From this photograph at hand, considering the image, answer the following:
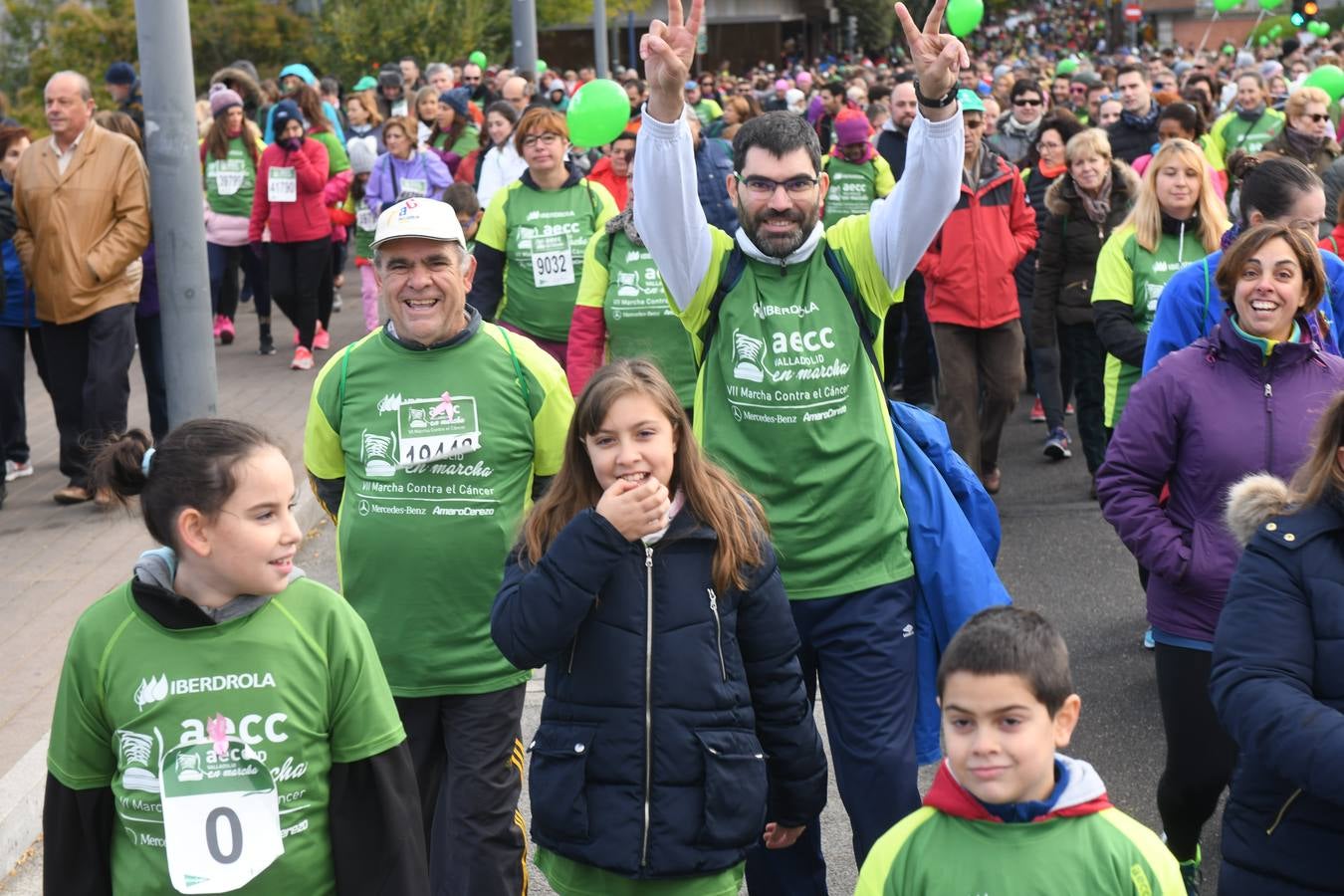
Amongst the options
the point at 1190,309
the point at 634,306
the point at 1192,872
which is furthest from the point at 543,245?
the point at 1192,872

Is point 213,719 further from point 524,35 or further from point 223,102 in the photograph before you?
point 524,35

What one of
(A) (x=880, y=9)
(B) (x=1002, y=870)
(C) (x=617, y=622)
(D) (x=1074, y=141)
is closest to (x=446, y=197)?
(D) (x=1074, y=141)

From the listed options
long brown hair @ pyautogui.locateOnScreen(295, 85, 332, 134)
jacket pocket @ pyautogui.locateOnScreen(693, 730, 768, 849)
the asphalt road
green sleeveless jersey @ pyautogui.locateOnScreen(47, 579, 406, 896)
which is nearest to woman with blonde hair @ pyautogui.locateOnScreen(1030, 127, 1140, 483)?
the asphalt road

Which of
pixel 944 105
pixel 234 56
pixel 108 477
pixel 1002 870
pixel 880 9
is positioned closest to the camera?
pixel 1002 870

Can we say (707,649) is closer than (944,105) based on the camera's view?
Yes

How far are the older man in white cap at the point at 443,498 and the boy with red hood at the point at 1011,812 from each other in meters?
1.70

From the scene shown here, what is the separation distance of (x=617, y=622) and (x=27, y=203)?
22.2 feet

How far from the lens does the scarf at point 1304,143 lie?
1080 centimetres

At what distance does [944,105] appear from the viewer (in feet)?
14.1

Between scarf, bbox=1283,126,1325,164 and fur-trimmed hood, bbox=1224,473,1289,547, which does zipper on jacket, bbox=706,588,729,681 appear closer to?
fur-trimmed hood, bbox=1224,473,1289,547

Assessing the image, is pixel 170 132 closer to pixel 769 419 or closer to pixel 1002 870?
pixel 769 419

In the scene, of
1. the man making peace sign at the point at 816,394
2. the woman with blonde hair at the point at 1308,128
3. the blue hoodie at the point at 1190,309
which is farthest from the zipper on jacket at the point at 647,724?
the woman with blonde hair at the point at 1308,128

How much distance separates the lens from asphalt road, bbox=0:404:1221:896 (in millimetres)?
5764

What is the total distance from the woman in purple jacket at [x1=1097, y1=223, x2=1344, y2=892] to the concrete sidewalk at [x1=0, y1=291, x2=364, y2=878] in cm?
235
